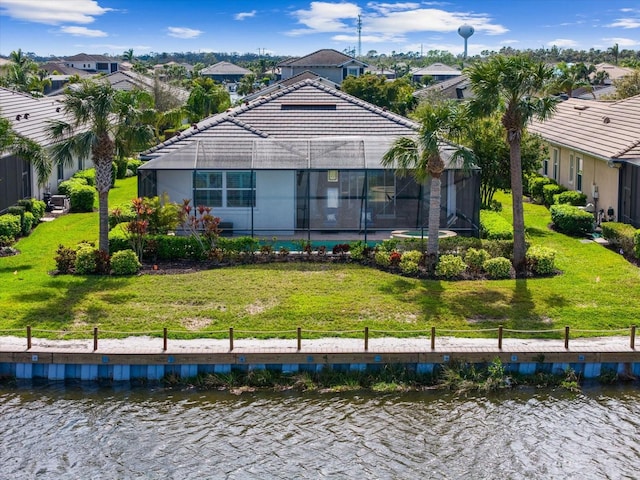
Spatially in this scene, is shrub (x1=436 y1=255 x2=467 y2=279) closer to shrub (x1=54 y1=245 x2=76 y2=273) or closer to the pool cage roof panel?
the pool cage roof panel

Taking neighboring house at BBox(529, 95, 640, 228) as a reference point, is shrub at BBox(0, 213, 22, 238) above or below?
below

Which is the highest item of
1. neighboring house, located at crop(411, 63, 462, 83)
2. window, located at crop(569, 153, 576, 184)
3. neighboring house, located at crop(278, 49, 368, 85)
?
neighboring house, located at crop(411, 63, 462, 83)

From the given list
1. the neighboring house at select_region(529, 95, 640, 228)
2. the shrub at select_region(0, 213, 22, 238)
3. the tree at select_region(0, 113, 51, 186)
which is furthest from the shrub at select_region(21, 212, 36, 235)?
the neighboring house at select_region(529, 95, 640, 228)

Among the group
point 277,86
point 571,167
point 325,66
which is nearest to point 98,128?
point 571,167

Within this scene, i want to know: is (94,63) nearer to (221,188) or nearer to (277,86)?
(277,86)

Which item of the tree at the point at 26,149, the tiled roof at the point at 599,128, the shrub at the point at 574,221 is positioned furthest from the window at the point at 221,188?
the shrub at the point at 574,221

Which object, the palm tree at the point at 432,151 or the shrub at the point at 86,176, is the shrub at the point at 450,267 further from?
the shrub at the point at 86,176
